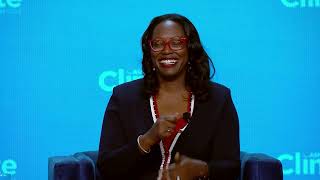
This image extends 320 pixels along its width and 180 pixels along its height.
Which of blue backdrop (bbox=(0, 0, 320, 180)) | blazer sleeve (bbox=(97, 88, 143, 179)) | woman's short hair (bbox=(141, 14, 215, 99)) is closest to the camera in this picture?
blazer sleeve (bbox=(97, 88, 143, 179))

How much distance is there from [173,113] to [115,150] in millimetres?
274

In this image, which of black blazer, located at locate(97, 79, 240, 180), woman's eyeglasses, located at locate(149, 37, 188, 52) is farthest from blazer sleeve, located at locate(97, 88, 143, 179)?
woman's eyeglasses, located at locate(149, 37, 188, 52)

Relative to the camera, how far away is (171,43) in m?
2.54

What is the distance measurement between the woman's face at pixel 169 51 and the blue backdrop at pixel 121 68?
811mm

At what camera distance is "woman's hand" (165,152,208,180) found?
236cm

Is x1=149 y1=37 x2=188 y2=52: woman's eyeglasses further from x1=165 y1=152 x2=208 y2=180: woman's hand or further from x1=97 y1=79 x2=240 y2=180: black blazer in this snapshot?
x1=165 y1=152 x2=208 y2=180: woman's hand

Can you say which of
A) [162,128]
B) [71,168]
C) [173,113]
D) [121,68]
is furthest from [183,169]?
[121,68]

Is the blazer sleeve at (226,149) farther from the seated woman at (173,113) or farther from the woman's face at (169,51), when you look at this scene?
the woman's face at (169,51)

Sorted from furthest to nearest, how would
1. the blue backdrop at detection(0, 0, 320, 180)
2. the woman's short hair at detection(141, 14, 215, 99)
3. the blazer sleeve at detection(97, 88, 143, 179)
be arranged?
the blue backdrop at detection(0, 0, 320, 180) → the woman's short hair at detection(141, 14, 215, 99) → the blazer sleeve at detection(97, 88, 143, 179)

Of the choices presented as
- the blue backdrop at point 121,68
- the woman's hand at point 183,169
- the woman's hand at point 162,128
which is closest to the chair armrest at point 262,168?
the woman's hand at point 183,169

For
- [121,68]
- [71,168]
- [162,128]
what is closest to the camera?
[162,128]

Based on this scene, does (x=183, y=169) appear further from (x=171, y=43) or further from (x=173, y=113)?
(x=171, y=43)

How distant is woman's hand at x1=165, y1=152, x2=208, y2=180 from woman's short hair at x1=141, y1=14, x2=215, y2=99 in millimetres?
309

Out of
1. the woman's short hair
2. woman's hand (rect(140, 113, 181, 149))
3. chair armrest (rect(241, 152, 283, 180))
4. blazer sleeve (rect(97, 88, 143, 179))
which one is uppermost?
the woman's short hair
